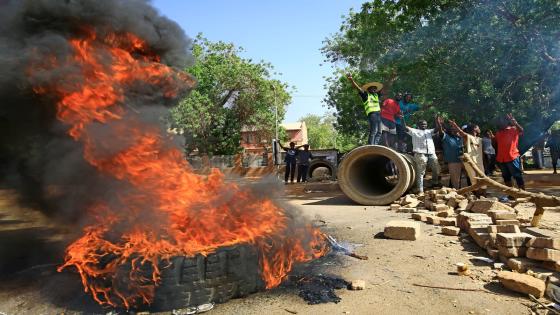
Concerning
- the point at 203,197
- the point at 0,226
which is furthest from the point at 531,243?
the point at 0,226

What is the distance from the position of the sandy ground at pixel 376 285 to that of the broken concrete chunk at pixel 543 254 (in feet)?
1.40

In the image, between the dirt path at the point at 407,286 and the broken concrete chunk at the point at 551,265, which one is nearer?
the dirt path at the point at 407,286

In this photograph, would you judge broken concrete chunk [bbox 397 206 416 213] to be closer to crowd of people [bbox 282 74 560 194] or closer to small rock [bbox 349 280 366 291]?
crowd of people [bbox 282 74 560 194]

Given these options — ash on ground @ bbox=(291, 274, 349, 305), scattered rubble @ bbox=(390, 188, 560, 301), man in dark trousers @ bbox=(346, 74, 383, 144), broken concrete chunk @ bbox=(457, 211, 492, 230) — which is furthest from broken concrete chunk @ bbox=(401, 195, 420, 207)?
ash on ground @ bbox=(291, 274, 349, 305)

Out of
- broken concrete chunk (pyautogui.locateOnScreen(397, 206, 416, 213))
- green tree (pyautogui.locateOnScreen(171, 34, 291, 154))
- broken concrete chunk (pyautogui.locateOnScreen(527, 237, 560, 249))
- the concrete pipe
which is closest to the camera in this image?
broken concrete chunk (pyautogui.locateOnScreen(527, 237, 560, 249))

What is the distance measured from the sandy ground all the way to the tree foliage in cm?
745

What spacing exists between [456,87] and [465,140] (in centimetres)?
421

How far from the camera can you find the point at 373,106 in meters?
10.8

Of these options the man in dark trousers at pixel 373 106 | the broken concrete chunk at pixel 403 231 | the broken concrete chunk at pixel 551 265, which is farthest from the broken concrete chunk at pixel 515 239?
the man in dark trousers at pixel 373 106

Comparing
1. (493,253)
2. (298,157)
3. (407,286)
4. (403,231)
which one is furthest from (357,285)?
(298,157)

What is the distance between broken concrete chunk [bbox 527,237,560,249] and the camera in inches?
159

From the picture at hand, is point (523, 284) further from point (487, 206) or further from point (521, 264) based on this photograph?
point (487, 206)

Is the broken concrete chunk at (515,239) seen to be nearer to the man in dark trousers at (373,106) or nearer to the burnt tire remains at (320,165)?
the man in dark trousers at (373,106)

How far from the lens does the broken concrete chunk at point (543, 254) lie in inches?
156
